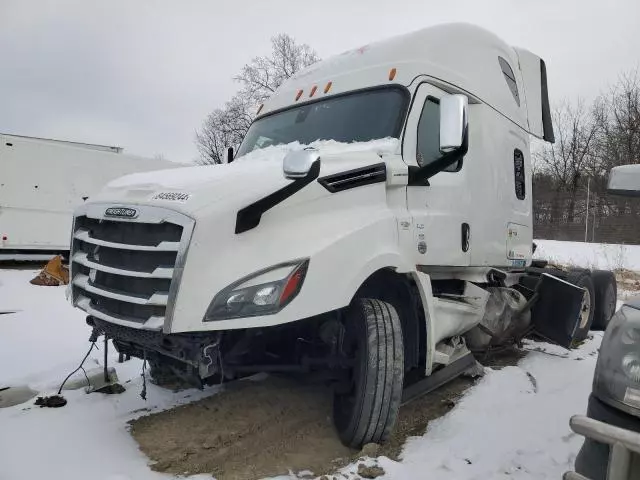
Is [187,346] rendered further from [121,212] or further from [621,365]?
[621,365]

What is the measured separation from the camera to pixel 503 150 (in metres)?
5.45

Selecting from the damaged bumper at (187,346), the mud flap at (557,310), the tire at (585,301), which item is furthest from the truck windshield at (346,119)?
the tire at (585,301)

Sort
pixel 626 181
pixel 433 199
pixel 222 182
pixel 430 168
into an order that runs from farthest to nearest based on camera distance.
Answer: pixel 433 199
pixel 430 168
pixel 222 182
pixel 626 181

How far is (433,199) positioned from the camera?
4164 mm

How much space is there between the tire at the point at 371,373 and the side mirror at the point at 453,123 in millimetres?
1257

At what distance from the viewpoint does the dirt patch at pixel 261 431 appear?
3271 millimetres

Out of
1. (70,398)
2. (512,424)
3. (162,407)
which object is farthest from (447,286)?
(70,398)

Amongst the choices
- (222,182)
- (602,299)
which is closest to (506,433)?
(222,182)

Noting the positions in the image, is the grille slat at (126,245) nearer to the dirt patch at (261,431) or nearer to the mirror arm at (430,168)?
the dirt patch at (261,431)

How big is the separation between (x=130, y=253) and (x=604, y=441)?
2.65 metres

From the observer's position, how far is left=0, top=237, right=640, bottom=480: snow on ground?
3135mm

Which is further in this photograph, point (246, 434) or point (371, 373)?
point (246, 434)

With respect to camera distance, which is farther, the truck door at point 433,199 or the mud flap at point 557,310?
the mud flap at point 557,310

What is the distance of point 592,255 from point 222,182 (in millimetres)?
18354
